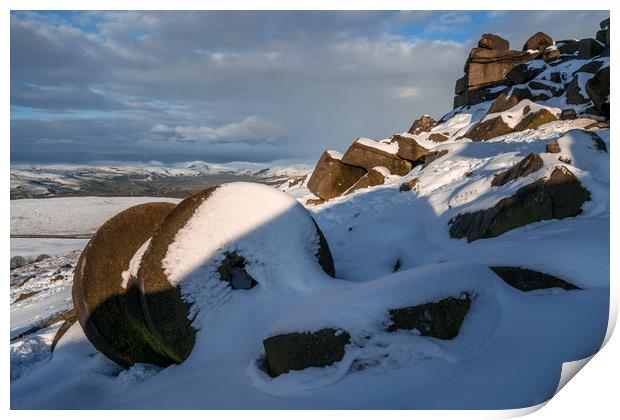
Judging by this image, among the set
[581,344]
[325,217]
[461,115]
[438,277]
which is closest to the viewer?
[581,344]

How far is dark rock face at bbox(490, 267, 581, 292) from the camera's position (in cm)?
377

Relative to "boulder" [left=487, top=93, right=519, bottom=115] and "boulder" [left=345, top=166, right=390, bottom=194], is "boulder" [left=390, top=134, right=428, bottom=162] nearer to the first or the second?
"boulder" [left=345, top=166, right=390, bottom=194]

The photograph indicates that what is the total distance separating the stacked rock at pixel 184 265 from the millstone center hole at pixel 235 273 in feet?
0.04

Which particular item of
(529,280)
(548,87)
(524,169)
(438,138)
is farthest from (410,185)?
(548,87)

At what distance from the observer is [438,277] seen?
3447 millimetres

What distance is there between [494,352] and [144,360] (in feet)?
12.1

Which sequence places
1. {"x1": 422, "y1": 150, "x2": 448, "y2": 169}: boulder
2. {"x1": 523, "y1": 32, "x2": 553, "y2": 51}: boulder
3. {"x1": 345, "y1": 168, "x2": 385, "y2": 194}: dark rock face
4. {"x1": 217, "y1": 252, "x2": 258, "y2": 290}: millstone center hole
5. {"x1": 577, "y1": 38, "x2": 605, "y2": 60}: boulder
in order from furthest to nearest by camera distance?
{"x1": 523, "y1": 32, "x2": 553, "y2": 51}: boulder
{"x1": 577, "y1": 38, "x2": 605, "y2": 60}: boulder
{"x1": 345, "y1": 168, "x2": 385, "y2": 194}: dark rock face
{"x1": 422, "y1": 150, "x2": 448, "y2": 169}: boulder
{"x1": 217, "y1": 252, "x2": 258, "y2": 290}: millstone center hole

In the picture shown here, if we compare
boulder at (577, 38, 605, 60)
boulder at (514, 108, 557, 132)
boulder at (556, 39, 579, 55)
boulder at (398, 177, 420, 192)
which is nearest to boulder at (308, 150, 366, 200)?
boulder at (398, 177, 420, 192)

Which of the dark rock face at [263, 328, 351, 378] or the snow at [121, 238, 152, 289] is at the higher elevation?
the snow at [121, 238, 152, 289]

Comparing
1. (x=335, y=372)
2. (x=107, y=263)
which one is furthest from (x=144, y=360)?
(x=335, y=372)

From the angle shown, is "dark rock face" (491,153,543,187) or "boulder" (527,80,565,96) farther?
"boulder" (527,80,565,96)

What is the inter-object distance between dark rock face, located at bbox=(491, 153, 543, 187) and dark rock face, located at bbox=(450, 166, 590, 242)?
74 centimetres

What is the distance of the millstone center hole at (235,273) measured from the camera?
171 inches

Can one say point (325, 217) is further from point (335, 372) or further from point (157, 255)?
point (335, 372)
